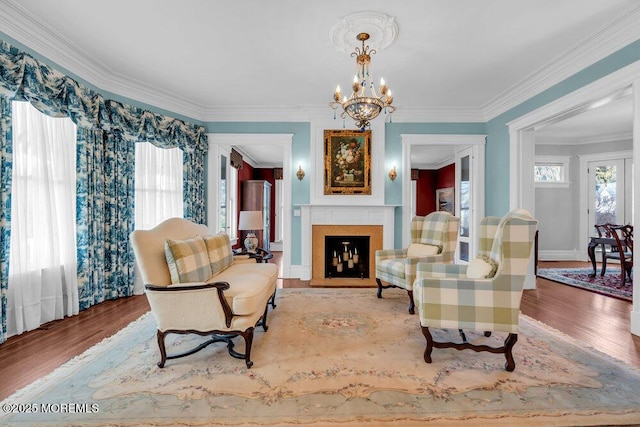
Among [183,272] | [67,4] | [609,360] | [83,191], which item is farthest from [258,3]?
[609,360]

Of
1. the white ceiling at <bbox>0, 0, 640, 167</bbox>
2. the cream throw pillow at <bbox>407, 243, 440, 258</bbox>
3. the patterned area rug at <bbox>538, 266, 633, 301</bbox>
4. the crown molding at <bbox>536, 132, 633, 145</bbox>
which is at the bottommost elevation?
the patterned area rug at <bbox>538, 266, 633, 301</bbox>

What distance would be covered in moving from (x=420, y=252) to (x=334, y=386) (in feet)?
7.68

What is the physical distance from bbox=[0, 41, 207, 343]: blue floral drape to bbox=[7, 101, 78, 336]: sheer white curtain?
0.13m

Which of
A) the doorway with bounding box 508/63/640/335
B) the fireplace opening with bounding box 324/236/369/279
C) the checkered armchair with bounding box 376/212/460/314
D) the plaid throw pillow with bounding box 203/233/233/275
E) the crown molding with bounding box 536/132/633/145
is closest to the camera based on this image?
the doorway with bounding box 508/63/640/335

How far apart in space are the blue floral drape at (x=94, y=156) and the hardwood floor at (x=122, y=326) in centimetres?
28

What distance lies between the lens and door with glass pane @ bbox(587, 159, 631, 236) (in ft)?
21.0

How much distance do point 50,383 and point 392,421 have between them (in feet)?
7.14

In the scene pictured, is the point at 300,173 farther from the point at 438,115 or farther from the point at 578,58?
the point at 578,58

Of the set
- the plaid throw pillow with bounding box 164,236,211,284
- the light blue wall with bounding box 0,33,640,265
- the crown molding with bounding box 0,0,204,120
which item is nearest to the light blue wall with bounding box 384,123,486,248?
the light blue wall with bounding box 0,33,640,265

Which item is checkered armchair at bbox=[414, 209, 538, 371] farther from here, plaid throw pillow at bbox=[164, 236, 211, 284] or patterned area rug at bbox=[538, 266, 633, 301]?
patterned area rug at bbox=[538, 266, 633, 301]

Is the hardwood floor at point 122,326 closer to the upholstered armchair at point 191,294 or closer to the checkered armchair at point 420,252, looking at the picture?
the upholstered armchair at point 191,294

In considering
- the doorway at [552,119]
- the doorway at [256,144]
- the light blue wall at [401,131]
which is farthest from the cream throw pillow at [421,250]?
the doorway at [256,144]

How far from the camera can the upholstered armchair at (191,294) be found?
2.14 meters

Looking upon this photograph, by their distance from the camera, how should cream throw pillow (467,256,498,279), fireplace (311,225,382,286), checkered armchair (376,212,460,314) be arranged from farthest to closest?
fireplace (311,225,382,286), checkered armchair (376,212,460,314), cream throw pillow (467,256,498,279)
